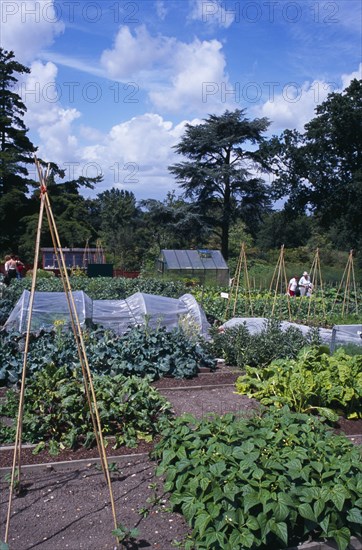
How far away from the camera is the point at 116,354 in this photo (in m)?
7.27

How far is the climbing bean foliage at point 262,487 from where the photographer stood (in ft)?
11.0

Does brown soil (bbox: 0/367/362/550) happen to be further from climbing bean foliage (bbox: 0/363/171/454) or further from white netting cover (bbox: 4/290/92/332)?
white netting cover (bbox: 4/290/92/332)

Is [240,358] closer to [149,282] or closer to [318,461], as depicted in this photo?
[318,461]

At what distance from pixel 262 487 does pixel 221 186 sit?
31385mm

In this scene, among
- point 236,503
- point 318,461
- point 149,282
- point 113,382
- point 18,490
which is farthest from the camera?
point 149,282

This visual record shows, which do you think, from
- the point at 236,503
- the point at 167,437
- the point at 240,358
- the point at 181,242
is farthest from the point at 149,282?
the point at 181,242

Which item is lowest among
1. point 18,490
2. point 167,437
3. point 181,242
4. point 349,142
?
point 18,490

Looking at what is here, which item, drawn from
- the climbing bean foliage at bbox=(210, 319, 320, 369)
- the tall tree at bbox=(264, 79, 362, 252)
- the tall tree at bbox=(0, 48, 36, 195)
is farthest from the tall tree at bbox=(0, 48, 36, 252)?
the climbing bean foliage at bbox=(210, 319, 320, 369)

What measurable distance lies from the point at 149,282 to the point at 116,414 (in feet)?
40.2

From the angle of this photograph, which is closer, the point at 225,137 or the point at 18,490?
the point at 18,490

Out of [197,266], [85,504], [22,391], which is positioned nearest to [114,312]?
[22,391]

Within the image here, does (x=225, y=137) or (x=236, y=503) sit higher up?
(x=225, y=137)

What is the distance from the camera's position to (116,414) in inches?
206

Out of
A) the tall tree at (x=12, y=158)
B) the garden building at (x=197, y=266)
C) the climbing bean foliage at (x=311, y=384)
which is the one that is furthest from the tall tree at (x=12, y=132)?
the climbing bean foliage at (x=311, y=384)
